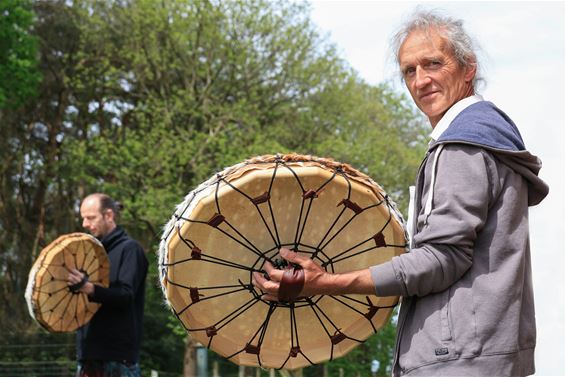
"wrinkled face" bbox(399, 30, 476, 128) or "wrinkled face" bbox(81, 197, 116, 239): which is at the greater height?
"wrinkled face" bbox(81, 197, 116, 239)

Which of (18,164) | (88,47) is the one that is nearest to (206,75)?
(88,47)

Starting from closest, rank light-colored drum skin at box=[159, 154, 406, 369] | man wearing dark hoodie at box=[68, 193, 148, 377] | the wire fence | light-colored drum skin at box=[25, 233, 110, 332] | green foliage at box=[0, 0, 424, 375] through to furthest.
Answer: light-colored drum skin at box=[159, 154, 406, 369]
man wearing dark hoodie at box=[68, 193, 148, 377]
light-colored drum skin at box=[25, 233, 110, 332]
the wire fence
green foliage at box=[0, 0, 424, 375]

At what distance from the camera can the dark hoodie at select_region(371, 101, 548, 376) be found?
7.85ft

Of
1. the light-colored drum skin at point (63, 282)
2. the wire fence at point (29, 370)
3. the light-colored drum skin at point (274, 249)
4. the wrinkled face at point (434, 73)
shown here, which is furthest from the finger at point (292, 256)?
the wire fence at point (29, 370)

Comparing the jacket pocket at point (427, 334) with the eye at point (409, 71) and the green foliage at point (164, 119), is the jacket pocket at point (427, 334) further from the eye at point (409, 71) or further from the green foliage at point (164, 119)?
the green foliage at point (164, 119)

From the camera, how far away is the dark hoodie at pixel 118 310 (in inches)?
237

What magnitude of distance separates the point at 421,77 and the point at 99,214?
13.6ft

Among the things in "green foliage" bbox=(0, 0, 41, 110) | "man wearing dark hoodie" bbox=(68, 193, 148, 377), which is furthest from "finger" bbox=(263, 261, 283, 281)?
"green foliage" bbox=(0, 0, 41, 110)

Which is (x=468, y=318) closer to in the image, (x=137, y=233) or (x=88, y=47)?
(x=137, y=233)

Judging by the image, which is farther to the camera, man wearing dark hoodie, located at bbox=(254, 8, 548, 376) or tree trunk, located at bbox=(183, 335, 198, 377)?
tree trunk, located at bbox=(183, 335, 198, 377)

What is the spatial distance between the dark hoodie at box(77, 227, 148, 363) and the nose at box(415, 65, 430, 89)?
381cm

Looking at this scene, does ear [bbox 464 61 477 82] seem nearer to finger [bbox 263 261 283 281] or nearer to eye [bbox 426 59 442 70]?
eye [bbox 426 59 442 70]

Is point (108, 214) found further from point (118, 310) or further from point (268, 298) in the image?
point (268, 298)

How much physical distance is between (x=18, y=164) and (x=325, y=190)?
967 inches
